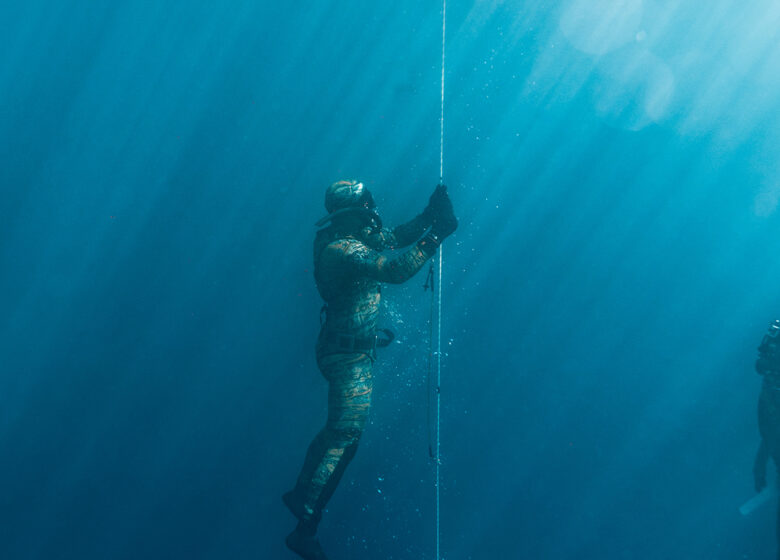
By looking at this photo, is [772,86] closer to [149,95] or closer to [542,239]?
[542,239]

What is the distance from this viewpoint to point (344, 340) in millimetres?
2629

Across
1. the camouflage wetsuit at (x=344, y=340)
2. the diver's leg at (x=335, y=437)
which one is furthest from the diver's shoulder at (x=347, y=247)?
the diver's leg at (x=335, y=437)

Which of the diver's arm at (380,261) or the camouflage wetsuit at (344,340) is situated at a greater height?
the diver's arm at (380,261)

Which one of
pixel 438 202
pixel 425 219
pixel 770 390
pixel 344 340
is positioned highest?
pixel 770 390

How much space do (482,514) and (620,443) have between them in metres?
1.50

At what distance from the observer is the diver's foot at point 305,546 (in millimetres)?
2385

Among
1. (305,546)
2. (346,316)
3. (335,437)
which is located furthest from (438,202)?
(305,546)

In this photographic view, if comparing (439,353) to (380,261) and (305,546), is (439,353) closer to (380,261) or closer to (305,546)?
(380,261)

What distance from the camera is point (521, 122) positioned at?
397 centimetres

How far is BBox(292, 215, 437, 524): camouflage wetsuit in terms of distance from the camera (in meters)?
2.45

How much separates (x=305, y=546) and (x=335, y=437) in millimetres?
579

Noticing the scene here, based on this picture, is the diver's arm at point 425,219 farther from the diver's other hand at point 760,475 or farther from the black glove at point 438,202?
the diver's other hand at point 760,475

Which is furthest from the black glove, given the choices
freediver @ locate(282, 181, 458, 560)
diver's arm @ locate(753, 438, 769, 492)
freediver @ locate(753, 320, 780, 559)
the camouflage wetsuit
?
diver's arm @ locate(753, 438, 769, 492)

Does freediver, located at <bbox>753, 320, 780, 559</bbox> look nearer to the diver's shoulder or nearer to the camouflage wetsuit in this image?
the camouflage wetsuit
